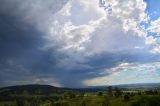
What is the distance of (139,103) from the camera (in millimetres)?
194375

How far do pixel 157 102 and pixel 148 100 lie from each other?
21.4 feet

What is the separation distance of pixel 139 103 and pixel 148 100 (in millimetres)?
7637

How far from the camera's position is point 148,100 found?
189750mm

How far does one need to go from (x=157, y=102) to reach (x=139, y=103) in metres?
13.7

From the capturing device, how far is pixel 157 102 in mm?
185875
